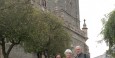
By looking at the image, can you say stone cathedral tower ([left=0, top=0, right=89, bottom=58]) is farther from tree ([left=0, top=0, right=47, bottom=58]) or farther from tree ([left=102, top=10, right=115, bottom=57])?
tree ([left=102, top=10, right=115, bottom=57])

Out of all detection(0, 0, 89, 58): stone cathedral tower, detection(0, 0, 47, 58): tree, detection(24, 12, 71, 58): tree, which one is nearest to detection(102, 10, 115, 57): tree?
detection(0, 0, 47, 58): tree

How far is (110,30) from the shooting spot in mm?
31484

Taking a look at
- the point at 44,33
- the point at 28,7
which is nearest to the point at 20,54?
the point at 44,33

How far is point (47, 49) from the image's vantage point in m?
44.0

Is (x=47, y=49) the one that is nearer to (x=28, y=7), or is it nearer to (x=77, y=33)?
(x=28, y=7)

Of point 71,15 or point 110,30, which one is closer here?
point 110,30

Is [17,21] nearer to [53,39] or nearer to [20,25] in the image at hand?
[20,25]

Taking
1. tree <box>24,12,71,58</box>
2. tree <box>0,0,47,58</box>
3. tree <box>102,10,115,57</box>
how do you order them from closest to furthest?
tree <box>102,10,115,57</box>
tree <box>0,0,47,58</box>
tree <box>24,12,71,58</box>

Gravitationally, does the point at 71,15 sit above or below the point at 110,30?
above

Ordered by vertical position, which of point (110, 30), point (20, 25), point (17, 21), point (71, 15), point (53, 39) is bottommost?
point (53, 39)

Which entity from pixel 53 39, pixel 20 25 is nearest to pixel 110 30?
pixel 20 25

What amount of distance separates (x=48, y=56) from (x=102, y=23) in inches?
520

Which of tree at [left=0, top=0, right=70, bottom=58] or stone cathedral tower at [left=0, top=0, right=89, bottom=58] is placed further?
stone cathedral tower at [left=0, top=0, right=89, bottom=58]

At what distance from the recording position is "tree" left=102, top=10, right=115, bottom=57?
31.5 meters
